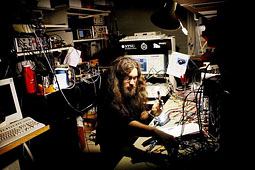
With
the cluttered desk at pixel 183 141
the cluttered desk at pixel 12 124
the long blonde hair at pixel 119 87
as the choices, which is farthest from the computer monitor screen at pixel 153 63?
the cluttered desk at pixel 12 124

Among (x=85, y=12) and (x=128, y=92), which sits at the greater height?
(x=85, y=12)

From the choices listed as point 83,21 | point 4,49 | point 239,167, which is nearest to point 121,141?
point 239,167

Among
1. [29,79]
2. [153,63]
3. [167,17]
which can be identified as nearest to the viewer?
[167,17]

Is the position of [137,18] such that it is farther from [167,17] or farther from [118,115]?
[118,115]

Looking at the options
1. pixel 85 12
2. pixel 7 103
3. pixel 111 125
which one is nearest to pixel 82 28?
pixel 85 12

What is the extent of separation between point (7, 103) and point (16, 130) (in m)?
0.28

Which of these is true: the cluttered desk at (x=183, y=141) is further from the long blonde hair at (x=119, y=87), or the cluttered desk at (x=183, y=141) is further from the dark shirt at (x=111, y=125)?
Result: the long blonde hair at (x=119, y=87)

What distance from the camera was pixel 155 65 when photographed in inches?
104

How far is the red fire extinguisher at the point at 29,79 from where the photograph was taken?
80.9 inches

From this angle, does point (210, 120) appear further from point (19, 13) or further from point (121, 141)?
point (19, 13)

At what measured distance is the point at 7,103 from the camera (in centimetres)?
180

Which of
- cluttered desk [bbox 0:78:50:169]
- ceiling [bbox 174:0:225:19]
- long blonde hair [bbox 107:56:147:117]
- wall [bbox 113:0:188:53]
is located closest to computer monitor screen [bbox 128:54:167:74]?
wall [bbox 113:0:188:53]

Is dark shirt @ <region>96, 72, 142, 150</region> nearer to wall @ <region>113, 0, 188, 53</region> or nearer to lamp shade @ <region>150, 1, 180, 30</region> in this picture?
lamp shade @ <region>150, 1, 180, 30</region>

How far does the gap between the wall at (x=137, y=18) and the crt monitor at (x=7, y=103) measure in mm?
2170
